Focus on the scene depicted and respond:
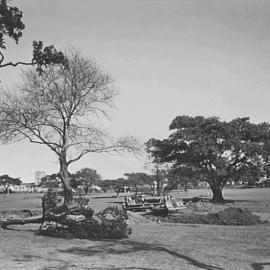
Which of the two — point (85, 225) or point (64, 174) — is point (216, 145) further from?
point (85, 225)

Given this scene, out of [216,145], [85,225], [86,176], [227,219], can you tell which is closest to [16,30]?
[85,225]

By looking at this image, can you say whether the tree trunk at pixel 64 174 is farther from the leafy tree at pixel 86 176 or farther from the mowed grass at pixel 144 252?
the leafy tree at pixel 86 176

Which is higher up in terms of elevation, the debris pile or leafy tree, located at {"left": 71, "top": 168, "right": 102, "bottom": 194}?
leafy tree, located at {"left": 71, "top": 168, "right": 102, "bottom": 194}

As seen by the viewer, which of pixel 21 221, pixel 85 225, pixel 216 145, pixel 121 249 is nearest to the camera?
pixel 121 249

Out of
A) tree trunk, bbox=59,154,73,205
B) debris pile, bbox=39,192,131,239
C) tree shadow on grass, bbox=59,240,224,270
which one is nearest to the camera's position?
tree shadow on grass, bbox=59,240,224,270

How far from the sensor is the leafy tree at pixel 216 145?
36.2m

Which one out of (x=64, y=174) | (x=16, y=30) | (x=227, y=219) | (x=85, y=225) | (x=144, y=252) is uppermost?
(x=16, y=30)

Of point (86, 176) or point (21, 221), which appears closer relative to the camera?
point (21, 221)

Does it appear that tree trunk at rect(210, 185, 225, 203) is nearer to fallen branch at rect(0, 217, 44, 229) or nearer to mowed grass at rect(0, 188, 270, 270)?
mowed grass at rect(0, 188, 270, 270)

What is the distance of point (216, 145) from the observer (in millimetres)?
36594

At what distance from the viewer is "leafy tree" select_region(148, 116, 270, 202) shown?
3625 centimetres

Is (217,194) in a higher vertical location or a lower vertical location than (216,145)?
lower

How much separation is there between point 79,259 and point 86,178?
325ft

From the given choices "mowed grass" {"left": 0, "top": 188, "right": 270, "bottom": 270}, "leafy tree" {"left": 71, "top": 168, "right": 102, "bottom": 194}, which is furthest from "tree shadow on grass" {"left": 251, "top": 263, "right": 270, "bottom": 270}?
"leafy tree" {"left": 71, "top": 168, "right": 102, "bottom": 194}
